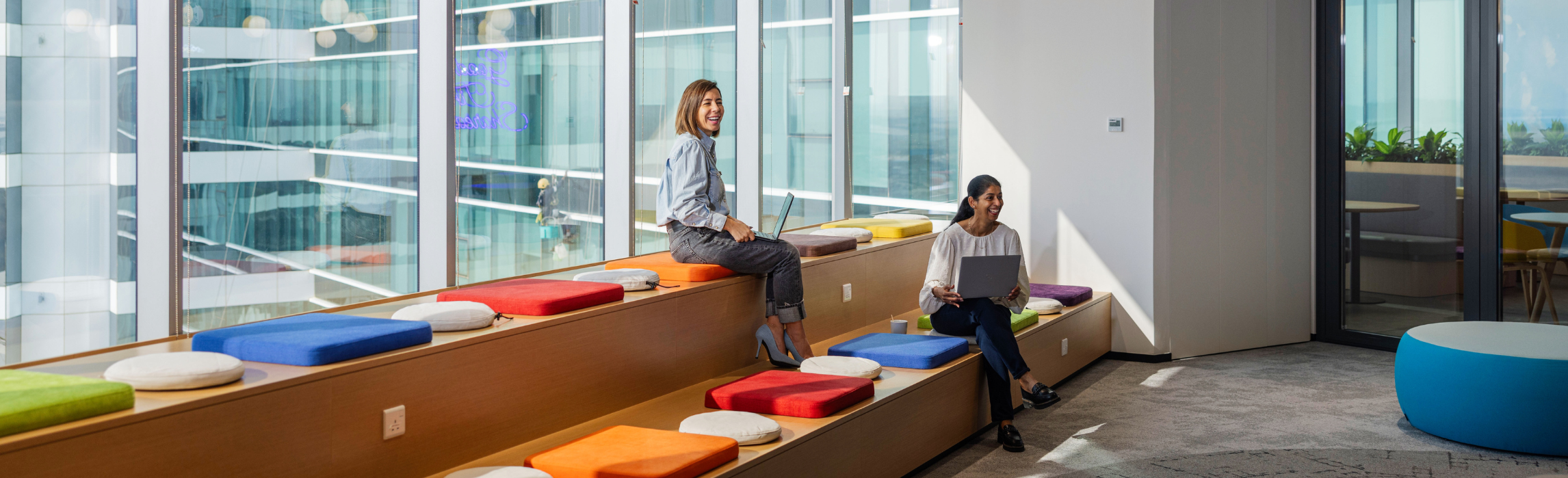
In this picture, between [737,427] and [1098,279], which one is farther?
[1098,279]

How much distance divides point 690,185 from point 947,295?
1.24 metres

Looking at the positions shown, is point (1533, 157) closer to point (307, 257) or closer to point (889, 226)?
point (889, 226)

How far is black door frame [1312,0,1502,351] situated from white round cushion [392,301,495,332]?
17.8 ft

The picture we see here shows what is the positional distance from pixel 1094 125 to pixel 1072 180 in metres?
0.35

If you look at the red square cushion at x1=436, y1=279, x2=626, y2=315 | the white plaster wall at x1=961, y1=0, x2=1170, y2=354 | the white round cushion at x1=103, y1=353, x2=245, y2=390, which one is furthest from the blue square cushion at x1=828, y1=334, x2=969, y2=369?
the white round cushion at x1=103, y1=353, x2=245, y2=390

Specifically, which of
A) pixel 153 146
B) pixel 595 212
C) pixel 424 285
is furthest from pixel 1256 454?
pixel 153 146

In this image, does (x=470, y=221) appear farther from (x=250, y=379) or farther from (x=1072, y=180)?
(x=1072, y=180)

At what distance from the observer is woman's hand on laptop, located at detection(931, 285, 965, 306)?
4.64 m

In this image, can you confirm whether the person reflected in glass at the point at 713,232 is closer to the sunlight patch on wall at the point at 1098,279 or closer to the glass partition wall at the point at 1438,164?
the sunlight patch on wall at the point at 1098,279

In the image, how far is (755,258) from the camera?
438 cm

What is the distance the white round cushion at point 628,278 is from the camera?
13.3ft

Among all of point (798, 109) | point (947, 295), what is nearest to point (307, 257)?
point (947, 295)

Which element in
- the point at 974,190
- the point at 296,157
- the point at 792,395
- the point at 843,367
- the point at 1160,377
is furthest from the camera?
the point at 1160,377

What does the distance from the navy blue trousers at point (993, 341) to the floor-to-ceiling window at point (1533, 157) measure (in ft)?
10.8
